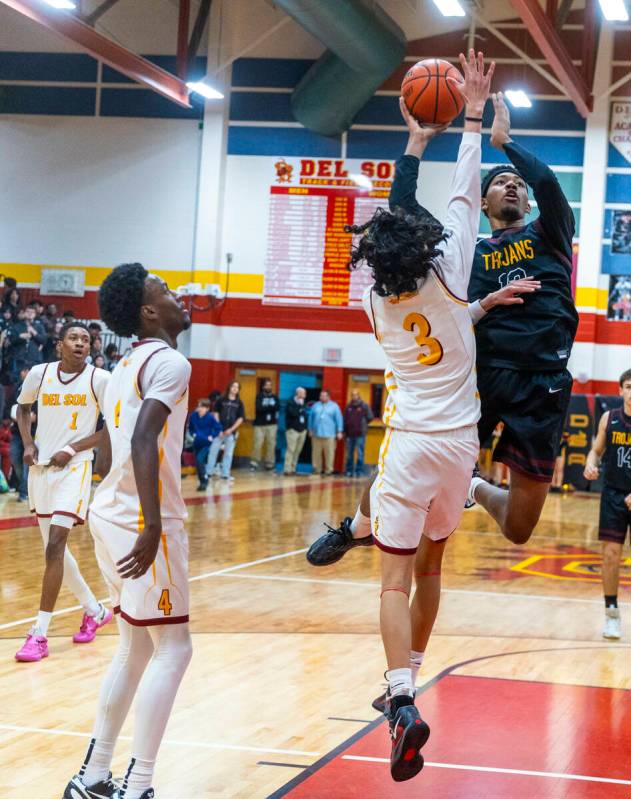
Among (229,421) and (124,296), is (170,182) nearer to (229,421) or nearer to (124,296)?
(229,421)

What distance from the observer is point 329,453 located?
861 inches

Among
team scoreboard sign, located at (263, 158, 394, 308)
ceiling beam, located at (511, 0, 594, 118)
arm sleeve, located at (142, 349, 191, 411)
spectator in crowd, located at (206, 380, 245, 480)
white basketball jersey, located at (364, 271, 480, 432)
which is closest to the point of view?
arm sleeve, located at (142, 349, 191, 411)

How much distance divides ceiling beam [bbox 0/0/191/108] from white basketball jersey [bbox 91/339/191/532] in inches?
469

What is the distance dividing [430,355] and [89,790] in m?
1.96

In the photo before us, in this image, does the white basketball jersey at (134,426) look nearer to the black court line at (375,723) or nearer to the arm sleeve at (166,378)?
the arm sleeve at (166,378)

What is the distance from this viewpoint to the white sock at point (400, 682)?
388 centimetres

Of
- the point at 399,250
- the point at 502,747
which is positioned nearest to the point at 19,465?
the point at 502,747

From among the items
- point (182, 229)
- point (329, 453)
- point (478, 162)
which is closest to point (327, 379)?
point (329, 453)

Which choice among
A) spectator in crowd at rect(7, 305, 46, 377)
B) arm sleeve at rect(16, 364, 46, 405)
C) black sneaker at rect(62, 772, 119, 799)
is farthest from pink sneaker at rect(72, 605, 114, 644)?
spectator in crowd at rect(7, 305, 46, 377)

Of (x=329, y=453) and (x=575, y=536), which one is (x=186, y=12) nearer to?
(x=329, y=453)

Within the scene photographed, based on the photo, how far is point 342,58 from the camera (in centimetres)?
1922

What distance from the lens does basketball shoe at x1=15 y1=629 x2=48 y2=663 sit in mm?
6293

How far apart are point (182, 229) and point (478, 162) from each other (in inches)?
741

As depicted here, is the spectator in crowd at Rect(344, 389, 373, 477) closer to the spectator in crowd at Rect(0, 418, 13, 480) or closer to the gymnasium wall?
the gymnasium wall
